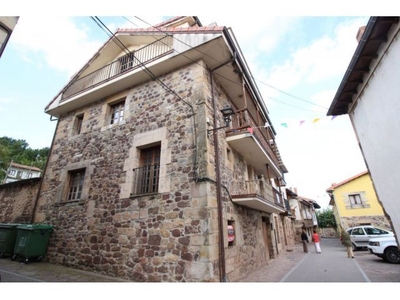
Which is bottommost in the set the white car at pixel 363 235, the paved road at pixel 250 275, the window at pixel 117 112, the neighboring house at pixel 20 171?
the paved road at pixel 250 275

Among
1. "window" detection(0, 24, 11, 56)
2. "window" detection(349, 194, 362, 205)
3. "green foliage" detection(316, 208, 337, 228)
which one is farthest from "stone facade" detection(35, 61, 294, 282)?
"green foliage" detection(316, 208, 337, 228)

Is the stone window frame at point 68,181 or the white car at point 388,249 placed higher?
the stone window frame at point 68,181

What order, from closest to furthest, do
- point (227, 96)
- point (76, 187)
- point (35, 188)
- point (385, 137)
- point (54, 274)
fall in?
point (385, 137) → point (54, 274) → point (76, 187) → point (227, 96) → point (35, 188)

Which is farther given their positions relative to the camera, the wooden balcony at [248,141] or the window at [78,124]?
the window at [78,124]

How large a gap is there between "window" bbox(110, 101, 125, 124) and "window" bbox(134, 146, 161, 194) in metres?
2.13

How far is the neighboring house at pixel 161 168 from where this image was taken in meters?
4.96

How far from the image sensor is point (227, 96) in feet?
26.8

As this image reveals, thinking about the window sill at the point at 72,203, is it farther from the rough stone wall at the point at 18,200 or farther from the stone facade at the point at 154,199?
→ the rough stone wall at the point at 18,200

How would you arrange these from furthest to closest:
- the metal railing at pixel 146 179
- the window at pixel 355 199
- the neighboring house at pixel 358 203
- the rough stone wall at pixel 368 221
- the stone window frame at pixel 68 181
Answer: the window at pixel 355 199
the neighboring house at pixel 358 203
the rough stone wall at pixel 368 221
the stone window frame at pixel 68 181
the metal railing at pixel 146 179

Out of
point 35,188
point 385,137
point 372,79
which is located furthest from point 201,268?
point 35,188

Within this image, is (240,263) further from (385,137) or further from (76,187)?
(76,187)

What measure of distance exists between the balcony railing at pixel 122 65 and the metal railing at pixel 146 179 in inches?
127

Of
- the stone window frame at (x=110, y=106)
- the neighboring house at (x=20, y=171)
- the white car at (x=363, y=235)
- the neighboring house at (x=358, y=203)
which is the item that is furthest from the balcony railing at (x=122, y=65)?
the neighboring house at (x=20, y=171)

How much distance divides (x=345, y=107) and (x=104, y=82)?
8.28m
